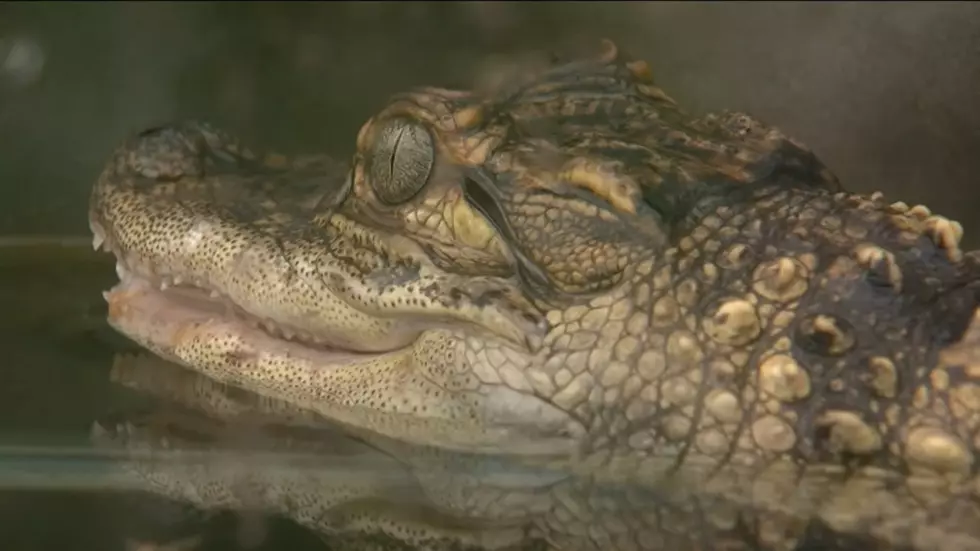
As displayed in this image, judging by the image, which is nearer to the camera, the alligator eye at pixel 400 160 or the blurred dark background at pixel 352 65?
the alligator eye at pixel 400 160

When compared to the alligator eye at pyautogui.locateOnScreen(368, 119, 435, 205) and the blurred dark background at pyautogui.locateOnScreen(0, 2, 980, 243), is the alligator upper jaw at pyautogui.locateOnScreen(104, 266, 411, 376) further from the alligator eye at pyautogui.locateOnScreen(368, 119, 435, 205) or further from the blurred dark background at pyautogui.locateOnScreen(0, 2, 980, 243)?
the blurred dark background at pyautogui.locateOnScreen(0, 2, 980, 243)

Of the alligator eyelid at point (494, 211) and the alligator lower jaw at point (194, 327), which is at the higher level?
the alligator eyelid at point (494, 211)

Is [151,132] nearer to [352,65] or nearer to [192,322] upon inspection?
[192,322]

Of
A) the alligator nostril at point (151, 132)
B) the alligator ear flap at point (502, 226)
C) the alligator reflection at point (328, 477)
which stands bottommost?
the alligator reflection at point (328, 477)

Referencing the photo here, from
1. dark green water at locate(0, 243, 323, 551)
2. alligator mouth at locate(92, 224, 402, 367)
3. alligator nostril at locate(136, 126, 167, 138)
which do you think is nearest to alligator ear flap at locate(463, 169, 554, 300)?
alligator mouth at locate(92, 224, 402, 367)

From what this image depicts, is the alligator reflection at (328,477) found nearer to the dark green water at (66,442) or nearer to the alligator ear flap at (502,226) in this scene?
the dark green water at (66,442)

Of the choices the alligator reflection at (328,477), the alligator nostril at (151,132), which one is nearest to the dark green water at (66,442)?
the alligator reflection at (328,477)
